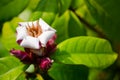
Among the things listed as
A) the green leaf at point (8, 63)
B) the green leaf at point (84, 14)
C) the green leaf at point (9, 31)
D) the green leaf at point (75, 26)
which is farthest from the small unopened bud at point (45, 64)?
the green leaf at point (84, 14)

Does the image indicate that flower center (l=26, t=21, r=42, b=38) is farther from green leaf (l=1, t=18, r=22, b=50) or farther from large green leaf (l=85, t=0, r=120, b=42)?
large green leaf (l=85, t=0, r=120, b=42)

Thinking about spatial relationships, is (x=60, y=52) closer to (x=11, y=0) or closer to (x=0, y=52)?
(x=11, y=0)

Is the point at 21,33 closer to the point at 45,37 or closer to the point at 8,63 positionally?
the point at 45,37

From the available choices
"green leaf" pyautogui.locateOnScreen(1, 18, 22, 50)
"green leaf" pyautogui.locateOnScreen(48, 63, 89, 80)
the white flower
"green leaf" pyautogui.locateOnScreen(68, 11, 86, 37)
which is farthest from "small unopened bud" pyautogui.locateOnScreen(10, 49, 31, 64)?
"green leaf" pyautogui.locateOnScreen(68, 11, 86, 37)

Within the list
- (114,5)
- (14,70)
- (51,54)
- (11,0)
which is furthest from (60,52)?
(114,5)

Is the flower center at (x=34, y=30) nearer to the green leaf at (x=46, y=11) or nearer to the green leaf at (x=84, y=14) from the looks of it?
the green leaf at (x=46, y=11)
